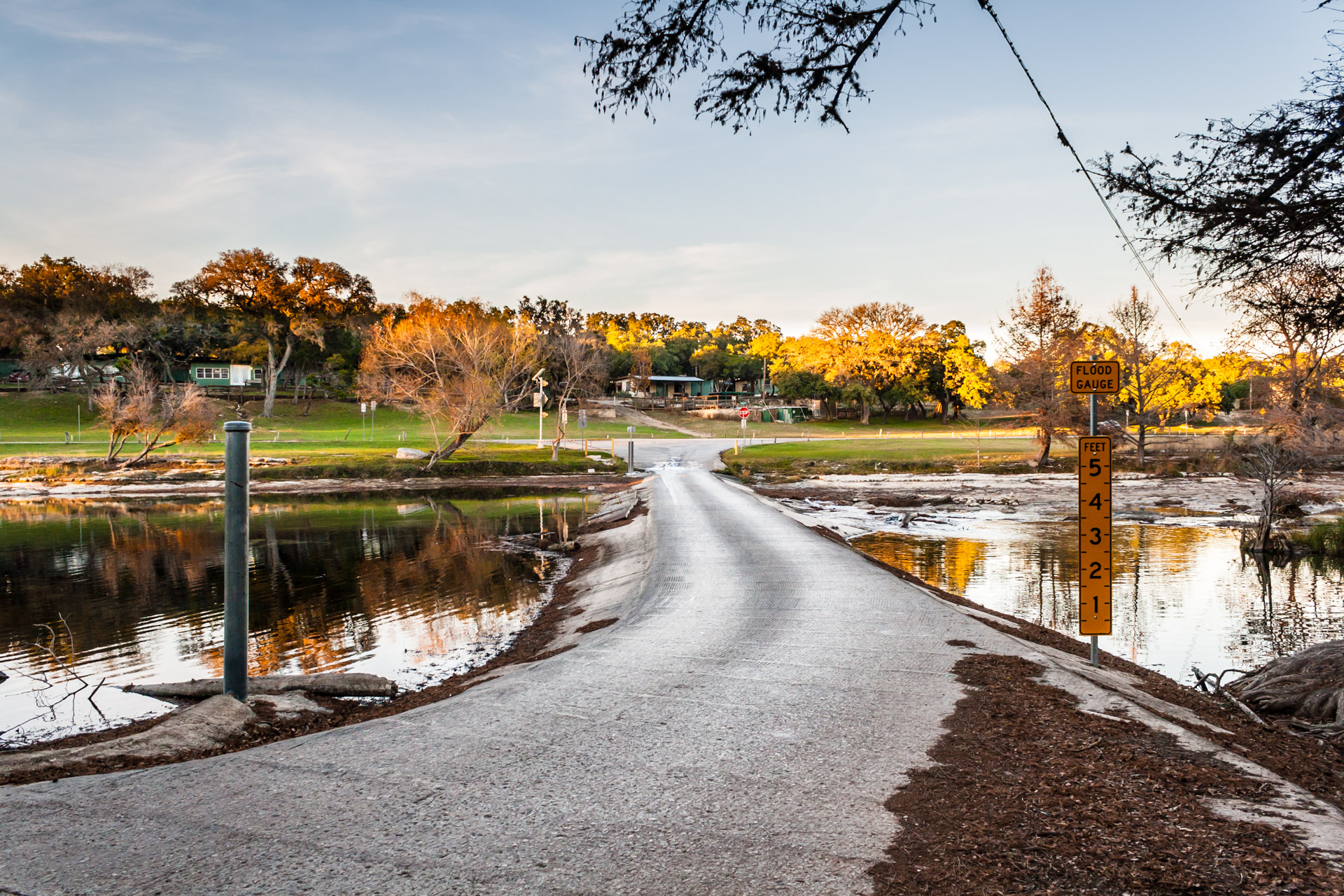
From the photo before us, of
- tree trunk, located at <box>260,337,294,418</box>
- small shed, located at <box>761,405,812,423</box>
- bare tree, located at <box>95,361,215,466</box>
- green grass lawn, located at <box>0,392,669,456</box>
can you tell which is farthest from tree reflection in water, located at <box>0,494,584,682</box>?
small shed, located at <box>761,405,812,423</box>

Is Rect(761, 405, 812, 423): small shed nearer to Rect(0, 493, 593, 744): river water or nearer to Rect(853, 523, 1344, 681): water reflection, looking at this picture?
Rect(0, 493, 593, 744): river water

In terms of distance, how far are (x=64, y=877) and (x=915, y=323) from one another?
281 ft

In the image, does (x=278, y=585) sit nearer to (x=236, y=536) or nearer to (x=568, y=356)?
(x=236, y=536)

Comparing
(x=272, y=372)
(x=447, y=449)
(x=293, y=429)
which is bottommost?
(x=447, y=449)

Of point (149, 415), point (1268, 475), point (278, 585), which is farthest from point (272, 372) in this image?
point (1268, 475)

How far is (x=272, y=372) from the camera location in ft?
250

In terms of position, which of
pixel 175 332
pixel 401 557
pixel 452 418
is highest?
pixel 175 332

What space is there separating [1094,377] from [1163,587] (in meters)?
11.3

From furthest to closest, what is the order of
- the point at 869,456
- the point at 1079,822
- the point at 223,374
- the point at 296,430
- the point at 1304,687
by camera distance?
the point at 223,374 < the point at 296,430 < the point at 869,456 < the point at 1304,687 < the point at 1079,822

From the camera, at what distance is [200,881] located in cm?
381

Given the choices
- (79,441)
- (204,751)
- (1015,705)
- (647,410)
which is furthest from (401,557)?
(647,410)

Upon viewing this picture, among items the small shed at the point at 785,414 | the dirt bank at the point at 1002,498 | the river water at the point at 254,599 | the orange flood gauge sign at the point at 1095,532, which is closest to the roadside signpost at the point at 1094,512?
the orange flood gauge sign at the point at 1095,532

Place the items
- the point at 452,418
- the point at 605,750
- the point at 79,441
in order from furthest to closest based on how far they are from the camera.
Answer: the point at 79,441 → the point at 452,418 → the point at 605,750

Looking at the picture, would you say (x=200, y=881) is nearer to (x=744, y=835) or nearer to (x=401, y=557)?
(x=744, y=835)
